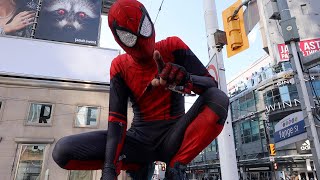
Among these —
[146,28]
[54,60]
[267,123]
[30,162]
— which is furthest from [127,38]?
[267,123]

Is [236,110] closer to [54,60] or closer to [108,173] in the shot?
[54,60]

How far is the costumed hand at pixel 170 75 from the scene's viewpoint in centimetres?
102

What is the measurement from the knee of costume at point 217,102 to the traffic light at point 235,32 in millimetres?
3810

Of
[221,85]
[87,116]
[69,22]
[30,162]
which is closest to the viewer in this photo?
[221,85]

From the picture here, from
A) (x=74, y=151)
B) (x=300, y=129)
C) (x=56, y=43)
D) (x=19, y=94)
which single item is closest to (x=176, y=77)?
(x=74, y=151)

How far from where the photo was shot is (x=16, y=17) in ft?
66.9

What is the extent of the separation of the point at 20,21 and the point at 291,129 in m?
21.3

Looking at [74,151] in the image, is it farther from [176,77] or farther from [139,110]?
[176,77]

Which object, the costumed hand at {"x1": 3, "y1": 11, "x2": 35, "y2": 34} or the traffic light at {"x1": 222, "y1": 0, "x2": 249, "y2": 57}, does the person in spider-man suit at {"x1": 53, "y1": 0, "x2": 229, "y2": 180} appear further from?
the costumed hand at {"x1": 3, "y1": 11, "x2": 35, "y2": 34}

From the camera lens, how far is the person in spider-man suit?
119 cm

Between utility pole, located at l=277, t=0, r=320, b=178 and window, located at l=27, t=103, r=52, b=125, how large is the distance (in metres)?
15.0

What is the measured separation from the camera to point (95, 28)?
2156cm

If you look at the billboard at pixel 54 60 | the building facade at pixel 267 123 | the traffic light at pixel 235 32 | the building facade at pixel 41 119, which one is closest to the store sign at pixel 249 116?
the building facade at pixel 267 123

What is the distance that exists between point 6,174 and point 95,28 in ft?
40.9
